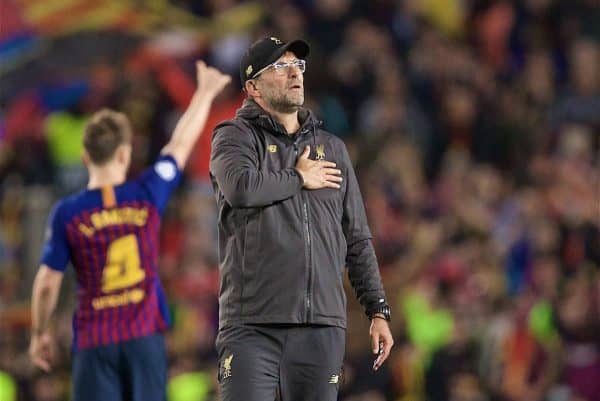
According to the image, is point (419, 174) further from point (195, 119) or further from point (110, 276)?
point (110, 276)

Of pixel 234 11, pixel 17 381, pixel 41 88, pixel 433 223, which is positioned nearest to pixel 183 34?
pixel 234 11

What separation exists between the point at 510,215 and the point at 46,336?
5.37 metres

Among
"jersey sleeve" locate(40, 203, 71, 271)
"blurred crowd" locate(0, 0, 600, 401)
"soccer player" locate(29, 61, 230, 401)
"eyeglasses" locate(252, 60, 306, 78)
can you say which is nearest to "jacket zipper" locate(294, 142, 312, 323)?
"eyeglasses" locate(252, 60, 306, 78)

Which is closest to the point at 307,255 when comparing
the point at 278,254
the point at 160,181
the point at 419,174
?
the point at 278,254

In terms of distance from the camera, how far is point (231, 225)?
5008mm

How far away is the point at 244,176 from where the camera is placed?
15.9 feet

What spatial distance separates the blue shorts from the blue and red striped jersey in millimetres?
43

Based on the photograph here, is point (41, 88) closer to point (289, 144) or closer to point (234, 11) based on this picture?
point (234, 11)

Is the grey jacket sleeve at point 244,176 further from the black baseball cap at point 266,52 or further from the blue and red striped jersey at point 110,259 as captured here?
the blue and red striped jersey at point 110,259

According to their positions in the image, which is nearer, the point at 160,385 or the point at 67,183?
the point at 160,385

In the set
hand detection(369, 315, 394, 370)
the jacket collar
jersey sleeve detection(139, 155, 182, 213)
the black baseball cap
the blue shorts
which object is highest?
the black baseball cap

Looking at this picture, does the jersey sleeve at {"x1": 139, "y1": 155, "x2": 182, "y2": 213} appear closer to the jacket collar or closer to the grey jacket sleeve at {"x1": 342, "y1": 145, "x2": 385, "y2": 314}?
the jacket collar

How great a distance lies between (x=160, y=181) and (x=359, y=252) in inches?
54.7

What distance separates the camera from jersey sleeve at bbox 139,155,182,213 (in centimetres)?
618
